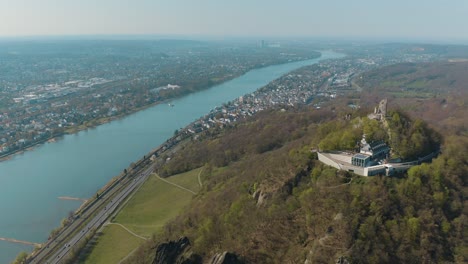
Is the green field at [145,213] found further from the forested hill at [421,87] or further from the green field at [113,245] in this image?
the forested hill at [421,87]

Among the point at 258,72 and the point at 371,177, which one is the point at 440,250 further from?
the point at 258,72

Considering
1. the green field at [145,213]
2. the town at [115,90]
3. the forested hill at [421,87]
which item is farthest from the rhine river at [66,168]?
the forested hill at [421,87]

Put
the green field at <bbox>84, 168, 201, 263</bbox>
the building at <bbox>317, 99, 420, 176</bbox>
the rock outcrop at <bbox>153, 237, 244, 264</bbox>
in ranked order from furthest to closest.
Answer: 1. the green field at <bbox>84, 168, 201, 263</bbox>
2. the building at <bbox>317, 99, 420, 176</bbox>
3. the rock outcrop at <bbox>153, 237, 244, 264</bbox>

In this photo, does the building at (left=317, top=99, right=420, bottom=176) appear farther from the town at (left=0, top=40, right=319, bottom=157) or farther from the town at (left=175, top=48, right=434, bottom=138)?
the town at (left=0, top=40, right=319, bottom=157)

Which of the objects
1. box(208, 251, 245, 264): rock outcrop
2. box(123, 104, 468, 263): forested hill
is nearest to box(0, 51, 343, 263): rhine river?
box(123, 104, 468, 263): forested hill

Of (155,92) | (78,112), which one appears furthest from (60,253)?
(155,92)

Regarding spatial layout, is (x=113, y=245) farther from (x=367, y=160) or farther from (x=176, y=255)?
(x=367, y=160)

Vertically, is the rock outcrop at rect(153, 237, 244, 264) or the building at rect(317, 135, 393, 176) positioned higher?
the building at rect(317, 135, 393, 176)
